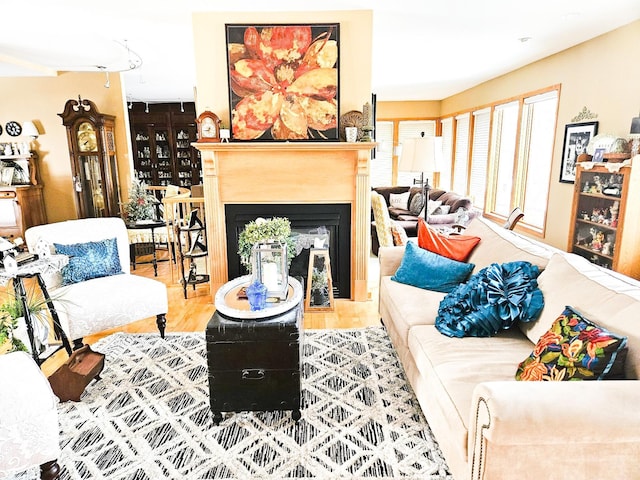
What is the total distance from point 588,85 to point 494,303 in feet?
11.1

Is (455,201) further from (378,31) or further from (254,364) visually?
(254,364)

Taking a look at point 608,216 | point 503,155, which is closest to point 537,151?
point 503,155

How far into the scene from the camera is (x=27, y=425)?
1651mm

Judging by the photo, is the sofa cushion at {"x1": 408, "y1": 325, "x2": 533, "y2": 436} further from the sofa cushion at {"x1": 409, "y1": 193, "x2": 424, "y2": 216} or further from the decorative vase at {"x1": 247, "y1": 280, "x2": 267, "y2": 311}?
the sofa cushion at {"x1": 409, "y1": 193, "x2": 424, "y2": 216}

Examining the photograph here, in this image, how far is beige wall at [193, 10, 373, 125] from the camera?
3.55 metres

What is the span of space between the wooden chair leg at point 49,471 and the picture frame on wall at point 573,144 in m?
4.91

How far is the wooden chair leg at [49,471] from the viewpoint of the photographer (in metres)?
1.77

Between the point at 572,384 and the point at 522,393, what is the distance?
196mm

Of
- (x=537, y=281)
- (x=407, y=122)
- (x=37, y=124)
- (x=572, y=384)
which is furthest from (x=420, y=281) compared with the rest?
(x=407, y=122)

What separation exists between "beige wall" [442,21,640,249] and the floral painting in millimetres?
2602

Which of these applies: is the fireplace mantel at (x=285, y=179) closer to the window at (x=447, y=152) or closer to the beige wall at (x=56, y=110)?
the beige wall at (x=56, y=110)

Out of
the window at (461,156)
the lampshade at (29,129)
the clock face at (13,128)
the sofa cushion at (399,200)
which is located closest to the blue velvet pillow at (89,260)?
the lampshade at (29,129)

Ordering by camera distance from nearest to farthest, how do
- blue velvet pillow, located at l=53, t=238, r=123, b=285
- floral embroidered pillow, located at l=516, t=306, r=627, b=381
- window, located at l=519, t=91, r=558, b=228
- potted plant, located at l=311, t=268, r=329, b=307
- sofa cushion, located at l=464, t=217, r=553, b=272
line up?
1. floral embroidered pillow, located at l=516, t=306, r=627, b=381
2. sofa cushion, located at l=464, t=217, r=553, b=272
3. blue velvet pillow, located at l=53, t=238, r=123, b=285
4. potted plant, located at l=311, t=268, r=329, b=307
5. window, located at l=519, t=91, r=558, b=228

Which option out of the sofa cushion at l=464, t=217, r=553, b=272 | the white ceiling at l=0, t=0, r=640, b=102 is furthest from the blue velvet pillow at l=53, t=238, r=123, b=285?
the sofa cushion at l=464, t=217, r=553, b=272
